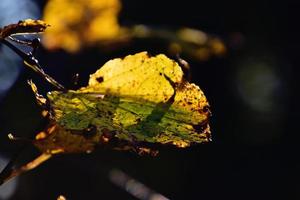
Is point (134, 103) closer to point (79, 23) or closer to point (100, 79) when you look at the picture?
point (100, 79)

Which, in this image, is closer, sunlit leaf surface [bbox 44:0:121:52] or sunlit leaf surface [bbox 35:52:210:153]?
sunlit leaf surface [bbox 35:52:210:153]

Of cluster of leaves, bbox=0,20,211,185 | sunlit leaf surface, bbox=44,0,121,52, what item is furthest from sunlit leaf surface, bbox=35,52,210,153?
sunlit leaf surface, bbox=44,0,121,52

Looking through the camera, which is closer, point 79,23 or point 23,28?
point 23,28

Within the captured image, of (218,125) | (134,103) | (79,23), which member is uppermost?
(218,125)

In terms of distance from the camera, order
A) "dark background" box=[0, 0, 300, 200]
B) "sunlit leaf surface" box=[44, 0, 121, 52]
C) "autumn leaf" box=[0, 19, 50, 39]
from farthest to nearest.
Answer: "dark background" box=[0, 0, 300, 200] → "sunlit leaf surface" box=[44, 0, 121, 52] → "autumn leaf" box=[0, 19, 50, 39]

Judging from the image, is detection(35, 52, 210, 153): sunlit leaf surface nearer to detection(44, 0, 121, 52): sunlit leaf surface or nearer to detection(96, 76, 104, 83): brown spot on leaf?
detection(96, 76, 104, 83): brown spot on leaf

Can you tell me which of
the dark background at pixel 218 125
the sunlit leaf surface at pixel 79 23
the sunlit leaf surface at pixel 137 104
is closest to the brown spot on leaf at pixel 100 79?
the sunlit leaf surface at pixel 137 104

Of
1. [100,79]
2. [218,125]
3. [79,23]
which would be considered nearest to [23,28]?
[100,79]
